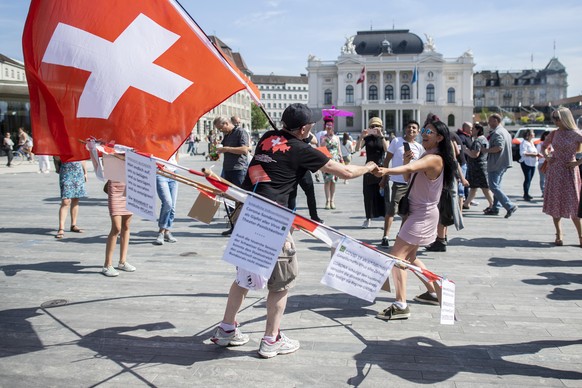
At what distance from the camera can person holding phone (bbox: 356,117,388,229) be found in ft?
30.1

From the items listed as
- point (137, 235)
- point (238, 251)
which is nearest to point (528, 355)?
point (238, 251)

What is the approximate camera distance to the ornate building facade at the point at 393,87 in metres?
118

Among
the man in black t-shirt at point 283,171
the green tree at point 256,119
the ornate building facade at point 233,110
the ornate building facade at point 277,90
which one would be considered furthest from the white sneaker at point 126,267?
the ornate building facade at point 277,90

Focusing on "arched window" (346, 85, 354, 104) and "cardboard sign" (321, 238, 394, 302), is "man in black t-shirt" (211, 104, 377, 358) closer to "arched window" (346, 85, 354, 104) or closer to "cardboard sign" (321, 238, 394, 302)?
"cardboard sign" (321, 238, 394, 302)

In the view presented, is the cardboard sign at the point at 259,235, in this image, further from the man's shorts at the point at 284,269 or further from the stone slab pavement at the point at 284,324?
the stone slab pavement at the point at 284,324

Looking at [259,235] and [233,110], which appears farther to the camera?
[233,110]

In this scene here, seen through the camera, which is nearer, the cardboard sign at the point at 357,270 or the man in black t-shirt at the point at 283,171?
the cardboard sign at the point at 357,270

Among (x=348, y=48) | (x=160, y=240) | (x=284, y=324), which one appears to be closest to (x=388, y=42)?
(x=348, y=48)

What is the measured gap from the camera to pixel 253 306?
18.3ft

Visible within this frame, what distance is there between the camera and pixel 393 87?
4727 inches

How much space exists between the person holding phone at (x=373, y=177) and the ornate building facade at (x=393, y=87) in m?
108

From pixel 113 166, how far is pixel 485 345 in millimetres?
3145

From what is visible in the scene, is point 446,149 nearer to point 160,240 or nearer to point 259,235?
point 259,235

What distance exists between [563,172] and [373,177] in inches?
107
